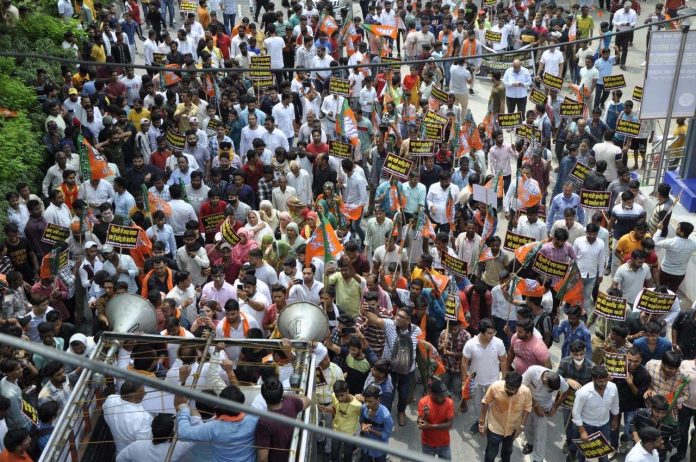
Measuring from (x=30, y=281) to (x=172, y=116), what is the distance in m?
4.12

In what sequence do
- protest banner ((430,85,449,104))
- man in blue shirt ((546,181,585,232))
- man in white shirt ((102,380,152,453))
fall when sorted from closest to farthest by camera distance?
man in white shirt ((102,380,152,453)) < man in blue shirt ((546,181,585,232)) < protest banner ((430,85,449,104))

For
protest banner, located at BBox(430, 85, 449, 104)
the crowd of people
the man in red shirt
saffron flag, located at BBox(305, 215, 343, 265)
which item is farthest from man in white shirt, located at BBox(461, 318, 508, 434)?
protest banner, located at BBox(430, 85, 449, 104)

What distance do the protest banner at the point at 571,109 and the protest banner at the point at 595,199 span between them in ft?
9.96

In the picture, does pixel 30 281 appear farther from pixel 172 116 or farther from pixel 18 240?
pixel 172 116

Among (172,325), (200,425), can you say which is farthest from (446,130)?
(200,425)

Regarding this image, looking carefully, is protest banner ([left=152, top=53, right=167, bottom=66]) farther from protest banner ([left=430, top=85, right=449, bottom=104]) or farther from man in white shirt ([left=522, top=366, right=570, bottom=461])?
man in white shirt ([left=522, top=366, right=570, bottom=461])

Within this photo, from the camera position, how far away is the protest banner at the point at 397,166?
1320cm

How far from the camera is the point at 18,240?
12.0 m

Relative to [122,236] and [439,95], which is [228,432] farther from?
[439,95]

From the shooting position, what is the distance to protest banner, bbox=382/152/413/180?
1320 cm

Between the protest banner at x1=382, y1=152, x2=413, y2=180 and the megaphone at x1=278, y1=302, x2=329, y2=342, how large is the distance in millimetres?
4999

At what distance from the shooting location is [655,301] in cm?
1070

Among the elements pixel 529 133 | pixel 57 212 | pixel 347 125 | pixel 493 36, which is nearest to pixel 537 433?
pixel 529 133

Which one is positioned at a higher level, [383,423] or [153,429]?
[153,429]
